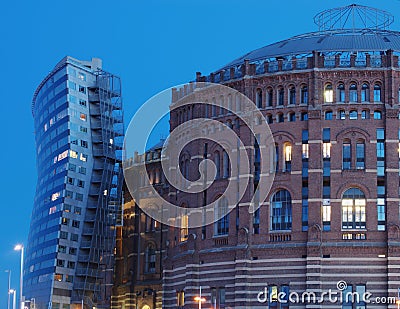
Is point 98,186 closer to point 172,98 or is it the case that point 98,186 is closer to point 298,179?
point 172,98

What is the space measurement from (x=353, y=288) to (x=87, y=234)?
72.2 m

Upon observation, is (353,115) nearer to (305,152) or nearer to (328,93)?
(328,93)

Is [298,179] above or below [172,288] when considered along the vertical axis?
above

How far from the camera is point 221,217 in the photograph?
360 ft

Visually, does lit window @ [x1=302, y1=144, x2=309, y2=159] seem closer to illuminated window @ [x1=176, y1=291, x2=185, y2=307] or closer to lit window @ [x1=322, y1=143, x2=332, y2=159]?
lit window @ [x1=322, y1=143, x2=332, y2=159]

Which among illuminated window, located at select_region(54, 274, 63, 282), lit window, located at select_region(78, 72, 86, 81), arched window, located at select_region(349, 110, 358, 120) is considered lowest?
illuminated window, located at select_region(54, 274, 63, 282)

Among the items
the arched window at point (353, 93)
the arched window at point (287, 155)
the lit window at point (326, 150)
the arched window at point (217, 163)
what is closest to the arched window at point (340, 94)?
the arched window at point (353, 93)

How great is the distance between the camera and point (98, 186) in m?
167

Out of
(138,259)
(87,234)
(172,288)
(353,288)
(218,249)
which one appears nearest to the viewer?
(353,288)

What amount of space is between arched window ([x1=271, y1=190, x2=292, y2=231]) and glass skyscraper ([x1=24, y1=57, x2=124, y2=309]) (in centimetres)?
5327

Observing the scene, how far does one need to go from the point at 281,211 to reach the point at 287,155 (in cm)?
604

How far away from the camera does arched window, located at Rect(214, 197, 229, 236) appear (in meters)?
109

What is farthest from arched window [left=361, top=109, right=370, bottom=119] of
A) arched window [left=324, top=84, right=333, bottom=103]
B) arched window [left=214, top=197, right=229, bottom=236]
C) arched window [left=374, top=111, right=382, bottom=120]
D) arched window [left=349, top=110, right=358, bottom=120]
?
arched window [left=214, top=197, right=229, bottom=236]

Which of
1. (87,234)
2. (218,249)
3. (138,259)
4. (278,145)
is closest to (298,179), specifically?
(278,145)
